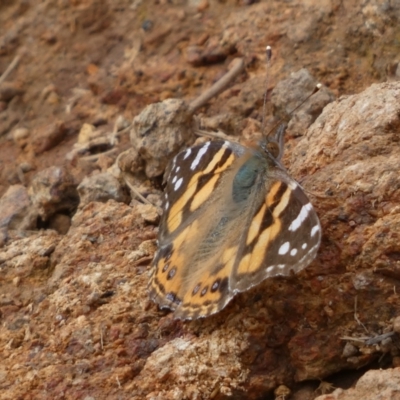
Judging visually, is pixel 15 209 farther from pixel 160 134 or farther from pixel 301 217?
pixel 301 217

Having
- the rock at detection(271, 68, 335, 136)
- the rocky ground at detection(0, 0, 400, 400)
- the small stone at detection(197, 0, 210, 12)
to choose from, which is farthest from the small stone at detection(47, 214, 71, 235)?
the small stone at detection(197, 0, 210, 12)

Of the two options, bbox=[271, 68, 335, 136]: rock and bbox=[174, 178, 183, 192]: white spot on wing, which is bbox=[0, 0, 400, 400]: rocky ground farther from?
bbox=[174, 178, 183, 192]: white spot on wing

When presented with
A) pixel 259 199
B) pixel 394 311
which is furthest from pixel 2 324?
pixel 394 311

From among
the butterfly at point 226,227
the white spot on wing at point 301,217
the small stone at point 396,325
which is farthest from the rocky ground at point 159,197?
the white spot on wing at point 301,217

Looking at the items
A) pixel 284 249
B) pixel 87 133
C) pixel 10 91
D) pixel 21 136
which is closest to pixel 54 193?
pixel 87 133

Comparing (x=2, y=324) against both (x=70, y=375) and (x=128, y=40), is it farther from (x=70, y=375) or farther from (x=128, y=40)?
(x=128, y=40)
